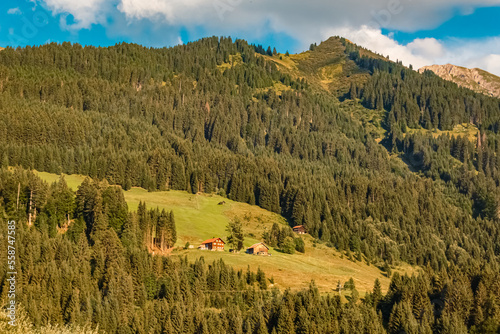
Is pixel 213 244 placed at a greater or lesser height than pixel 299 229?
lesser

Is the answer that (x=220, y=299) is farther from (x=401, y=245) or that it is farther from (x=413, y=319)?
(x=401, y=245)

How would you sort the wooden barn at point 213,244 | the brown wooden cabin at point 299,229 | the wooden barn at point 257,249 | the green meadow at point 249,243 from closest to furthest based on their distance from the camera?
the green meadow at point 249,243 < the wooden barn at point 213,244 < the wooden barn at point 257,249 < the brown wooden cabin at point 299,229

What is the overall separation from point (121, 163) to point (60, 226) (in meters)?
64.8

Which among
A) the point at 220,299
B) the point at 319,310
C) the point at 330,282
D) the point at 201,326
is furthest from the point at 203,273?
the point at 330,282

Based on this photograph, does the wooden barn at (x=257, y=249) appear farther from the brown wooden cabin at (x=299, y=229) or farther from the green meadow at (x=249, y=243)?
the brown wooden cabin at (x=299, y=229)

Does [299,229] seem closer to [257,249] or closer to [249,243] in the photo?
[249,243]

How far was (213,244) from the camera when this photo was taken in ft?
451

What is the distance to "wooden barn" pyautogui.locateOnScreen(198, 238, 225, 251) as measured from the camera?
13688 cm

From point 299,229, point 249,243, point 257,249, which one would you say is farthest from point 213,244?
point 299,229

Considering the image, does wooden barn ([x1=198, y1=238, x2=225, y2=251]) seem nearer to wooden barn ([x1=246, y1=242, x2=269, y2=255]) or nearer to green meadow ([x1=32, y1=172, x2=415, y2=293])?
green meadow ([x1=32, y1=172, x2=415, y2=293])

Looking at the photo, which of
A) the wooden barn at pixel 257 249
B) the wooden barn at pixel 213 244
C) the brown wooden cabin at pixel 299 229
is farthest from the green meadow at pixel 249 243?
the brown wooden cabin at pixel 299 229

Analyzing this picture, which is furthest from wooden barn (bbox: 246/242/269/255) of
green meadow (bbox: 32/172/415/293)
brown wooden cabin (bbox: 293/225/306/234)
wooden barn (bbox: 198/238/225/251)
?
brown wooden cabin (bbox: 293/225/306/234)

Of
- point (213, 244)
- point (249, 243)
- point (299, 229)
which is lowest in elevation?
point (249, 243)

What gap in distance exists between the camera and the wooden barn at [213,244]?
5389 inches
